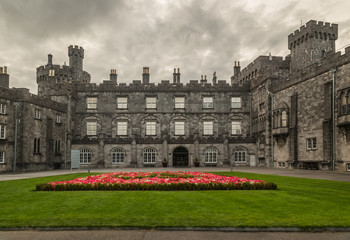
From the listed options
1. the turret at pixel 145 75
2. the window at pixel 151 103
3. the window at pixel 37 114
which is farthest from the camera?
the turret at pixel 145 75

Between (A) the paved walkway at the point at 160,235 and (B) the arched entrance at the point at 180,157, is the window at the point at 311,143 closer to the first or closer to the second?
(B) the arched entrance at the point at 180,157

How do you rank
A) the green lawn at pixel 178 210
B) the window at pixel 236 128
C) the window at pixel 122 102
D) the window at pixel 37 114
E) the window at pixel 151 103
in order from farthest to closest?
the window at pixel 236 128 → the window at pixel 151 103 → the window at pixel 122 102 → the window at pixel 37 114 → the green lawn at pixel 178 210

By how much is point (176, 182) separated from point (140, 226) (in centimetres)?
737

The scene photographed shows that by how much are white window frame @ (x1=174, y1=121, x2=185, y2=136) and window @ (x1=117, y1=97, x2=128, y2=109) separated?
28.0 feet

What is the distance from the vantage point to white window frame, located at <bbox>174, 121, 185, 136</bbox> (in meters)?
44.7

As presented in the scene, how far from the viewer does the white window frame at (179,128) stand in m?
44.7

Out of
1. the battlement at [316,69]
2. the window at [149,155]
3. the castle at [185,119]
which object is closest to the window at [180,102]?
the castle at [185,119]

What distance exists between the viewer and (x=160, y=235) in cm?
727

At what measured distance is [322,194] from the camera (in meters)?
12.3

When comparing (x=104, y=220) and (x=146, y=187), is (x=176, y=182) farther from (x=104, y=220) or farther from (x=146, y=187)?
(x=104, y=220)

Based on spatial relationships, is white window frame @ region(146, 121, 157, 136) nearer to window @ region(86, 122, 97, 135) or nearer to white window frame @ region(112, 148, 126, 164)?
white window frame @ region(112, 148, 126, 164)

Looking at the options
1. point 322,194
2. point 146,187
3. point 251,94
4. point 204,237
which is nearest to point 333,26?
point 251,94

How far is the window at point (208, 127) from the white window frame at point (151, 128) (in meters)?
7.90

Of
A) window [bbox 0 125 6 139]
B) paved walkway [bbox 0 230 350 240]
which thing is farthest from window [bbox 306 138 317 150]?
window [bbox 0 125 6 139]
